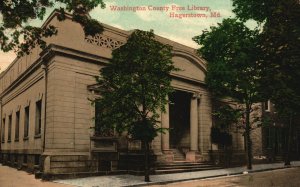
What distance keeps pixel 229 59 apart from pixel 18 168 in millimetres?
17389

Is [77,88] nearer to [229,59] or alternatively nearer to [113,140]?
[113,140]

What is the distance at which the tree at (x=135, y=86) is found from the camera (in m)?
18.8

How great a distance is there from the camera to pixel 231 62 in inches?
1129

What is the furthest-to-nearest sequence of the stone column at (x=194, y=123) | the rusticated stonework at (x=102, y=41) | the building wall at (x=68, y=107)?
the stone column at (x=194, y=123), the rusticated stonework at (x=102, y=41), the building wall at (x=68, y=107)

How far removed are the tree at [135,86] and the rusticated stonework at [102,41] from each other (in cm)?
360

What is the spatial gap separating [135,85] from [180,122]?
13832 mm

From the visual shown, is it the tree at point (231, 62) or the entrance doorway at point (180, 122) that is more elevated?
the tree at point (231, 62)

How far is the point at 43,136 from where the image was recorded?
69.8 feet

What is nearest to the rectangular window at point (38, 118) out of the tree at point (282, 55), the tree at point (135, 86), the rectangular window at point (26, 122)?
the rectangular window at point (26, 122)

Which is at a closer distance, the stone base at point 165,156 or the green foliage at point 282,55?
the green foliage at point 282,55

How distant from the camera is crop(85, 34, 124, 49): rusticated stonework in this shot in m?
22.5

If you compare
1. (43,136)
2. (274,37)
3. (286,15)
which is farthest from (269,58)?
(43,136)

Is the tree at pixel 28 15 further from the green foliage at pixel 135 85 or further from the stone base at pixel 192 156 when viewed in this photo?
the stone base at pixel 192 156

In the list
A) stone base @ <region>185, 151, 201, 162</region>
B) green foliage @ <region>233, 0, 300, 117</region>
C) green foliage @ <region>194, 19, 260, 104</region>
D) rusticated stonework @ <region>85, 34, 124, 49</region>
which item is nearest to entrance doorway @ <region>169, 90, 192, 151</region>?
stone base @ <region>185, 151, 201, 162</region>
